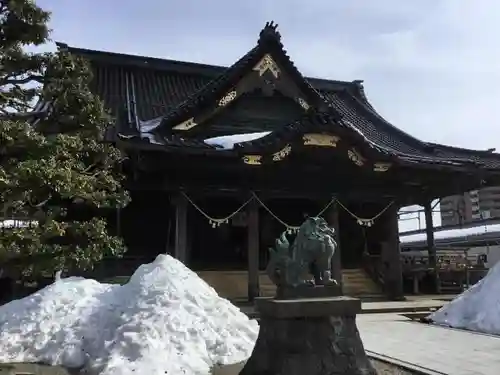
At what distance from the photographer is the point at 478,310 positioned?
382 inches

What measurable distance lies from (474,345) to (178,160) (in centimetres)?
789

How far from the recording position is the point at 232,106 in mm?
14945

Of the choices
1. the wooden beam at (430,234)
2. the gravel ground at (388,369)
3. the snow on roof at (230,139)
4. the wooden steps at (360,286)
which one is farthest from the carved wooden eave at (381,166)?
the gravel ground at (388,369)

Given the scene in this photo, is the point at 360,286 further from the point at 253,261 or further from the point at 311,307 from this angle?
the point at 311,307

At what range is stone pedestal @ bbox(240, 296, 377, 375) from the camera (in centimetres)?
513

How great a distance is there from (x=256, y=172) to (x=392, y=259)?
486 centimetres

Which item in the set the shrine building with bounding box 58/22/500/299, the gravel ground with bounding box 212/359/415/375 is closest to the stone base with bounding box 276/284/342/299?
the gravel ground with bounding box 212/359/415/375

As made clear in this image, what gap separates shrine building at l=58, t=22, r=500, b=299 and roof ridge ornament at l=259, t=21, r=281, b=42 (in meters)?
0.05

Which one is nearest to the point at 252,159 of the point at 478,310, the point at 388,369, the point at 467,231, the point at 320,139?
the point at 320,139

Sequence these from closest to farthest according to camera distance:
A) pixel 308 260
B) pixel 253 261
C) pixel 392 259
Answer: pixel 308 260 → pixel 253 261 → pixel 392 259

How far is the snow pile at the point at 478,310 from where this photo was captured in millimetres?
9180

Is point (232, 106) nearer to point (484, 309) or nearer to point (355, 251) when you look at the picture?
point (355, 251)

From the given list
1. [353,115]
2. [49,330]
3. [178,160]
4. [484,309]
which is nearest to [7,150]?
[49,330]

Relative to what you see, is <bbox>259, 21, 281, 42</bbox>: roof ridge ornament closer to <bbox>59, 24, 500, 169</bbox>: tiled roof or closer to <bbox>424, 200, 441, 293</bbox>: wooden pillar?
<bbox>59, 24, 500, 169</bbox>: tiled roof
